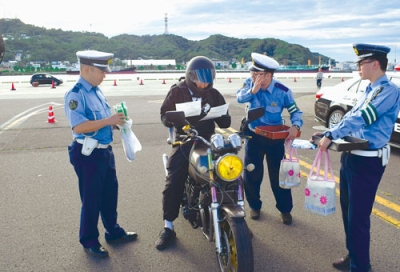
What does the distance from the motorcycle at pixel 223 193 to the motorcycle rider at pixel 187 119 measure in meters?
0.29

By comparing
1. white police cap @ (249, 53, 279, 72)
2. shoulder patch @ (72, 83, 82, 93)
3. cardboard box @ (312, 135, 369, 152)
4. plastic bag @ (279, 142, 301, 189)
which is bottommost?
plastic bag @ (279, 142, 301, 189)

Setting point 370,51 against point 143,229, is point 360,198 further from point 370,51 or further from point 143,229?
point 143,229

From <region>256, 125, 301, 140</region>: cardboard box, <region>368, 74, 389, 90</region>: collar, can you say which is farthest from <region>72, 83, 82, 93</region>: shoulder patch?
<region>368, 74, 389, 90</region>: collar

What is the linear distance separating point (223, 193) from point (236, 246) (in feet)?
1.47

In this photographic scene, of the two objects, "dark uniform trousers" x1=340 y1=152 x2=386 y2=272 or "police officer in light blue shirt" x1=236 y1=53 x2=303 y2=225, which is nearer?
"dark uniform trousers" x1=340 y1=152 x2=386 y2=272

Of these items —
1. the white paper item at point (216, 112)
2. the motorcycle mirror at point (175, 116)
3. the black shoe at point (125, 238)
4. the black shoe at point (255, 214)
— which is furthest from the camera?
the black shoe at point (255, 214)

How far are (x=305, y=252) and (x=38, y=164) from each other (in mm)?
5006

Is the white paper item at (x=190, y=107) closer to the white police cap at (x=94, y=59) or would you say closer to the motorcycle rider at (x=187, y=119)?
the motorcycle rider at (x=187, y=119)

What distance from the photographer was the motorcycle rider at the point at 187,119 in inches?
139

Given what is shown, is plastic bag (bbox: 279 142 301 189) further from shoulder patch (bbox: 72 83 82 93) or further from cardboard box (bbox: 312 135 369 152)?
shoulder patch (bbox: 72 83 82 93)

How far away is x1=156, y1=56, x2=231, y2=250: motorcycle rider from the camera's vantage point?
3.52 metres

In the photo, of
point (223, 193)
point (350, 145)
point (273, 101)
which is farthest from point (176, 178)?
point (350, 145)

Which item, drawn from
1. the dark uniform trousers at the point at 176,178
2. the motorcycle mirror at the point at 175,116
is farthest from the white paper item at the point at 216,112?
the motorcycle mirror at the point at 175,116

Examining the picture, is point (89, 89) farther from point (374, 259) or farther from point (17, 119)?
point (17, 119)
